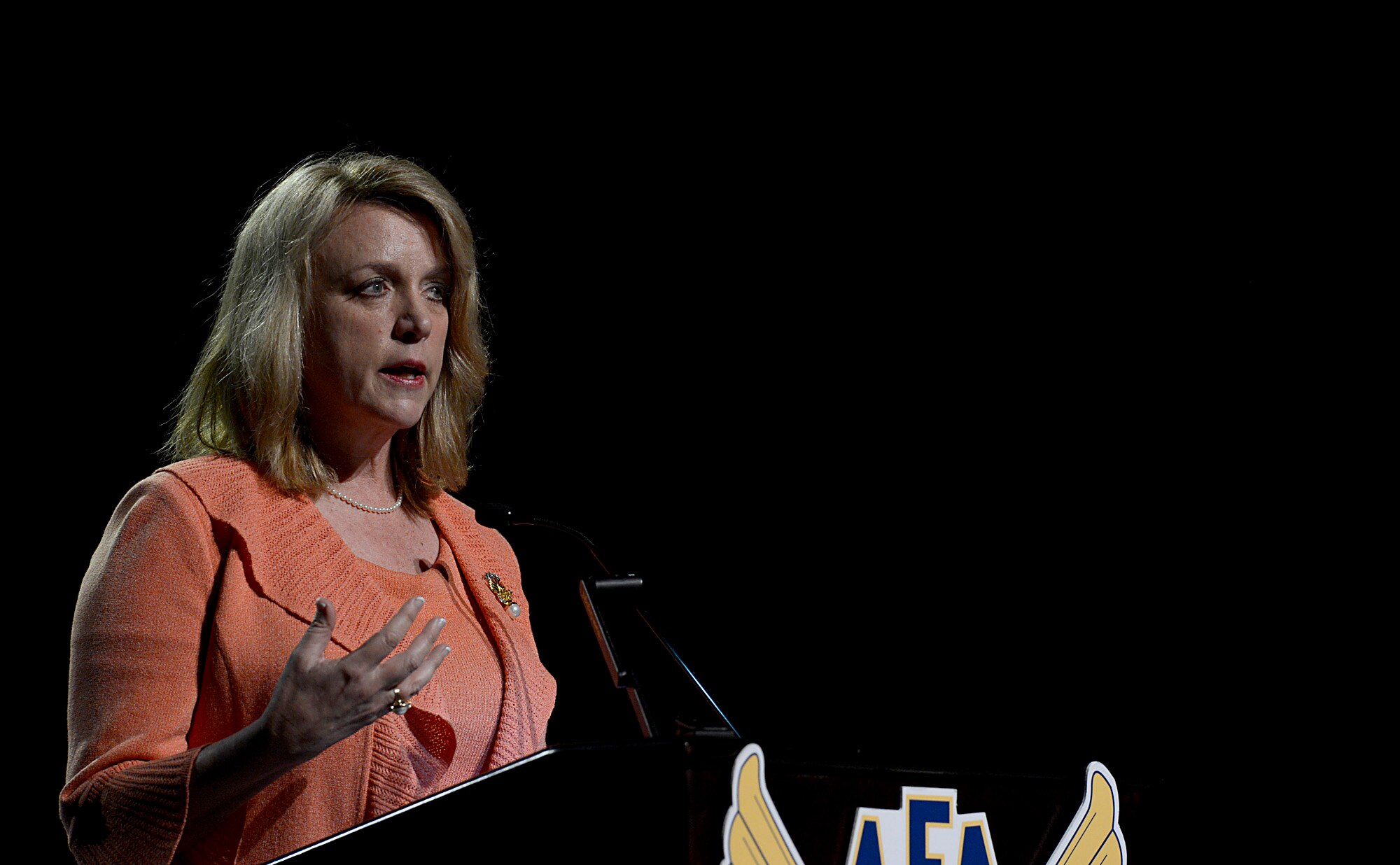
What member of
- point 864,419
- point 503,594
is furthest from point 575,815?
point 864,419

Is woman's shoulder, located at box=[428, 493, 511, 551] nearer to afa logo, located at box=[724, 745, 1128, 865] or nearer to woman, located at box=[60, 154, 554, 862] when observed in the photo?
woman, located at box=[60, 154, 554, 862]

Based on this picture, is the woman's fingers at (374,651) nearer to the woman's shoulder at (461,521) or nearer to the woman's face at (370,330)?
the woman's face at (370,330)

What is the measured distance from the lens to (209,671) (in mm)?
1491

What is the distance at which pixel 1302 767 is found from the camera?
2.91m

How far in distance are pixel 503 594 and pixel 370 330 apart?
1.54 ft

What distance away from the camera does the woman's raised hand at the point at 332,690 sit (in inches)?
45.3

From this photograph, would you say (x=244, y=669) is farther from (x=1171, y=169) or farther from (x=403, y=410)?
(x=1171, y=169)

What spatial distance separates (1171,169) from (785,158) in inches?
38.7

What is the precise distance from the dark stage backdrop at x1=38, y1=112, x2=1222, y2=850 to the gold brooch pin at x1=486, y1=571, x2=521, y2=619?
1007 mm

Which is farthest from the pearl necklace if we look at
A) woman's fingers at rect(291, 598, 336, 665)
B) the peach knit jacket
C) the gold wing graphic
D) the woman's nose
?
the gold wing graphic

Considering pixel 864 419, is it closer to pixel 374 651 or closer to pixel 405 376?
pixel 405 376

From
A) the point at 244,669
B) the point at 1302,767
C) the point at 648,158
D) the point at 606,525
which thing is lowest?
the point at 1302,767

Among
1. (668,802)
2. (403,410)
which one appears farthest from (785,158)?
(668,802)

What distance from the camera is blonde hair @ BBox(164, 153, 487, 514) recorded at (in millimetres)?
1729
